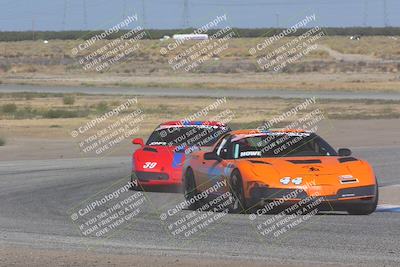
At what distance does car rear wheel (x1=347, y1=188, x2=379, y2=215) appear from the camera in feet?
46.5

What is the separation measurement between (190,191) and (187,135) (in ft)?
10.5

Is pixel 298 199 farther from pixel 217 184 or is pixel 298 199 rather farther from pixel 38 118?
pixel 38 118

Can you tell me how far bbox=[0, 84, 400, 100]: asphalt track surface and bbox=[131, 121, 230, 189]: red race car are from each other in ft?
118

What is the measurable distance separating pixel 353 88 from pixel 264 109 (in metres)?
18.0

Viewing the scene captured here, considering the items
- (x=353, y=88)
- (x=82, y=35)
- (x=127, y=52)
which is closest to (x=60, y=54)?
(x=127, y=52)

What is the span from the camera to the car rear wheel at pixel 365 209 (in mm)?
14180

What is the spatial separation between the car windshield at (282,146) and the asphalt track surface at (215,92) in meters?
39.2

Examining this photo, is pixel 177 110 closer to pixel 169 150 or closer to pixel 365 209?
pixel 169 150

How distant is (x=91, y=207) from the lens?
1590 centimetres

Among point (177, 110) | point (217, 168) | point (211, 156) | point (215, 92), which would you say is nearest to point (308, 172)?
point (217, 168)

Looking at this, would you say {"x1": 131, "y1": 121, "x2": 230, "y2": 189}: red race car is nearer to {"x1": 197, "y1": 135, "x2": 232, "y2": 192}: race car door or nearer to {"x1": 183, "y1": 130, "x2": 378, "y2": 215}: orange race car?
{"x1": 197, "y1": 135, "x2": 232, "y2": 192}: race car door

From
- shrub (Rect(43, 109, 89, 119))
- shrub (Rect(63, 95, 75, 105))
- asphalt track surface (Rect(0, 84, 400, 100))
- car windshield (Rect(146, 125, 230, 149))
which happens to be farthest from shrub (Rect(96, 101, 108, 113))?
car windshield (Rect(146, 125, 230, 149))

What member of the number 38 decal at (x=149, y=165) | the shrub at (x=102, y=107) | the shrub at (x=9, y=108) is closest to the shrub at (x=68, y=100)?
the shrub at (x=102, y=107)

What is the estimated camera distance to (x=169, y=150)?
1864cm
